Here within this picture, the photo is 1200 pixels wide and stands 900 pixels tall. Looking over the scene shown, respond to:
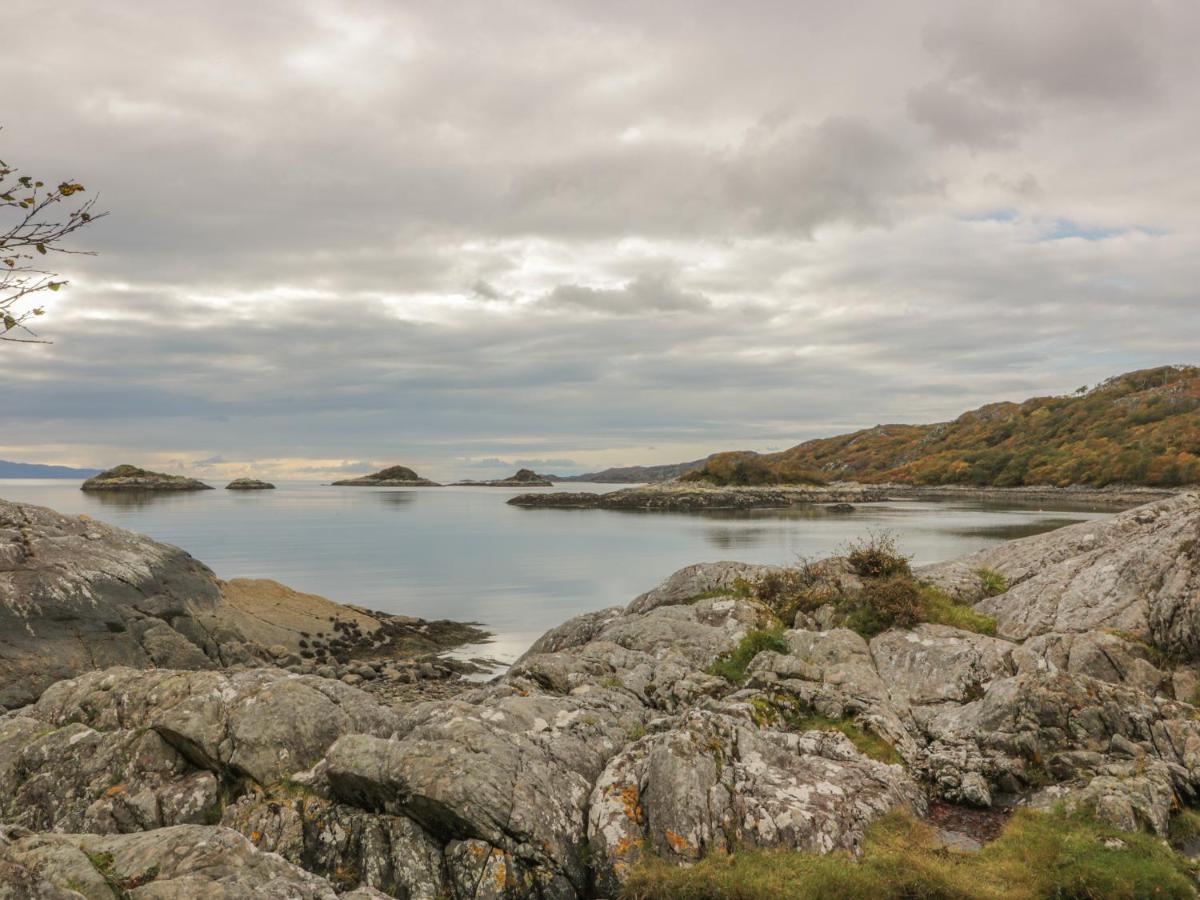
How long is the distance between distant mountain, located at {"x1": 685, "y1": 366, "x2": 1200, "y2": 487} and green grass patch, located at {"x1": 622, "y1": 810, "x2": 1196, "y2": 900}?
417ft

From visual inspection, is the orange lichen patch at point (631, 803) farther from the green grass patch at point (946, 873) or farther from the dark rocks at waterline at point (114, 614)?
the dark rocks at waterline at point (114, 614)

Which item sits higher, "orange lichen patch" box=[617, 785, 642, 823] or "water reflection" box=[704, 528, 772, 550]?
"orange lichen patch" box=[617, 785, 642, 823]

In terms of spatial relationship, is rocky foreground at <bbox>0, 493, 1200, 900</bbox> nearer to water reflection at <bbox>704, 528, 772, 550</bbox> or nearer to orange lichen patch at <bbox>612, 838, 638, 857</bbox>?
orange lichen patch at <bbox>612, 838, 638, 857</bbox>

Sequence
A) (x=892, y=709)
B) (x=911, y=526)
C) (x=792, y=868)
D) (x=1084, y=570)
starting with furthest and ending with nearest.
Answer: (x=911, y=526) < (x=1084, y=570) < (x=892, y=709) < (x=792, y=868)

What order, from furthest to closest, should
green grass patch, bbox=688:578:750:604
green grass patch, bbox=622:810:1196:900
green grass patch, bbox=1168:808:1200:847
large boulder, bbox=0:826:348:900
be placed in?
green grass patch, bbox=688:578:750:604 < green grass patch, bbox=1168:808:1200:847 < green grass patch, bbox=622:810:1196:900 < large boulder, bbox=0:826:348:900

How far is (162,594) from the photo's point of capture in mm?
27969

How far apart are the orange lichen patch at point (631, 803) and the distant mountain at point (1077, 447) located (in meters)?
130

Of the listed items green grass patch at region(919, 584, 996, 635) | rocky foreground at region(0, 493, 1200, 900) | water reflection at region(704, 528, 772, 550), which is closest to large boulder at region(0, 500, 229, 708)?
rocky foreground at region(0, 493, 1200, 900)

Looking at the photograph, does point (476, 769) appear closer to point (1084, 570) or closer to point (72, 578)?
point (1084, 570)

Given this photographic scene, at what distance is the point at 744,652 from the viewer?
18156mm

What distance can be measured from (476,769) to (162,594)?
23327mm

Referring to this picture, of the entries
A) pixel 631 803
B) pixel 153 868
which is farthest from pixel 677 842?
pixel 153 868

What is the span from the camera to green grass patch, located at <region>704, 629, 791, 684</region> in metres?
17.4

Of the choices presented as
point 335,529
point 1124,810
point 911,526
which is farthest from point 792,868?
point 335,529
